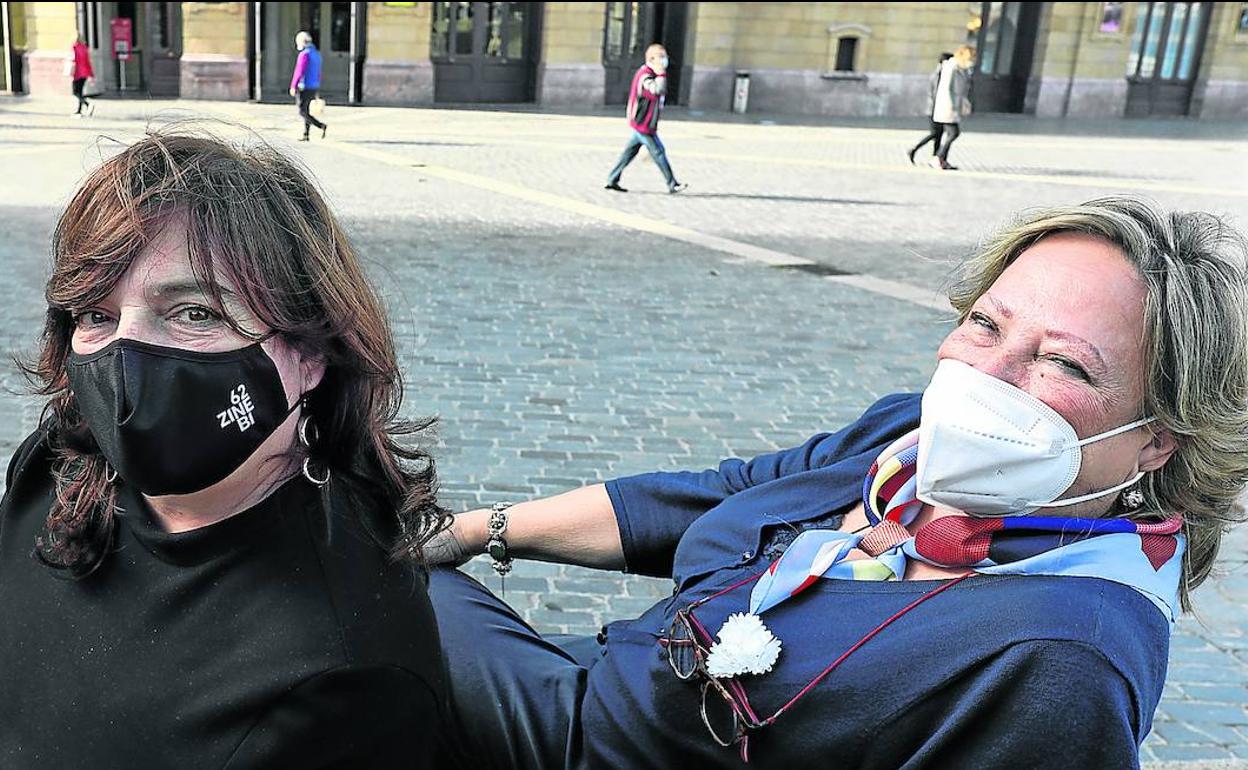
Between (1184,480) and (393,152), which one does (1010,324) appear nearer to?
(1184,480)

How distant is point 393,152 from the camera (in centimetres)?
1550

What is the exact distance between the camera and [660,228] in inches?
434

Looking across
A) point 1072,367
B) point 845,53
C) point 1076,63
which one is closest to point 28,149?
point 1072,367

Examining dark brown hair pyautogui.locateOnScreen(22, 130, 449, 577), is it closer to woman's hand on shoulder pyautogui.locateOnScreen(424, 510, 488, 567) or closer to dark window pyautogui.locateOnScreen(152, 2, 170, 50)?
woman's hand on shoulder pyautogui.locateOnScreen(424, 510, 488, 567)

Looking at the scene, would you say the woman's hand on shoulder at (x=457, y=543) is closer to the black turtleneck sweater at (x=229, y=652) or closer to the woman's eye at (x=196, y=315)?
the black turtleneck sweater at (x=229, y=652)

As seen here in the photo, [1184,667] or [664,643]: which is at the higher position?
[664,643]

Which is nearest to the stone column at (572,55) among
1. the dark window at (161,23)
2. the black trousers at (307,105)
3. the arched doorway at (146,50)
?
the arched doorway at (146,50)

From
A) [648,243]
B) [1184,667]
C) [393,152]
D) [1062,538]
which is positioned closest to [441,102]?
[393,152]

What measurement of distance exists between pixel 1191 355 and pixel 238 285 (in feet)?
4.26

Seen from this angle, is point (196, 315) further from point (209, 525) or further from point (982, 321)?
point (982, 321)

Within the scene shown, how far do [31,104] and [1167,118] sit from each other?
23.8m

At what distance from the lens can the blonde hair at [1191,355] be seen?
1693 millimetres

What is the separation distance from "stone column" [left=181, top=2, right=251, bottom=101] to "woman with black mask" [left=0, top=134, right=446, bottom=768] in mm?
22476

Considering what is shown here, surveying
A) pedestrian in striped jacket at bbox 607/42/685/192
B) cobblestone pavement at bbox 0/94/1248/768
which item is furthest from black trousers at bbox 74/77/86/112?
pedestrian in striped jacket at bbox 607/42/685/192
